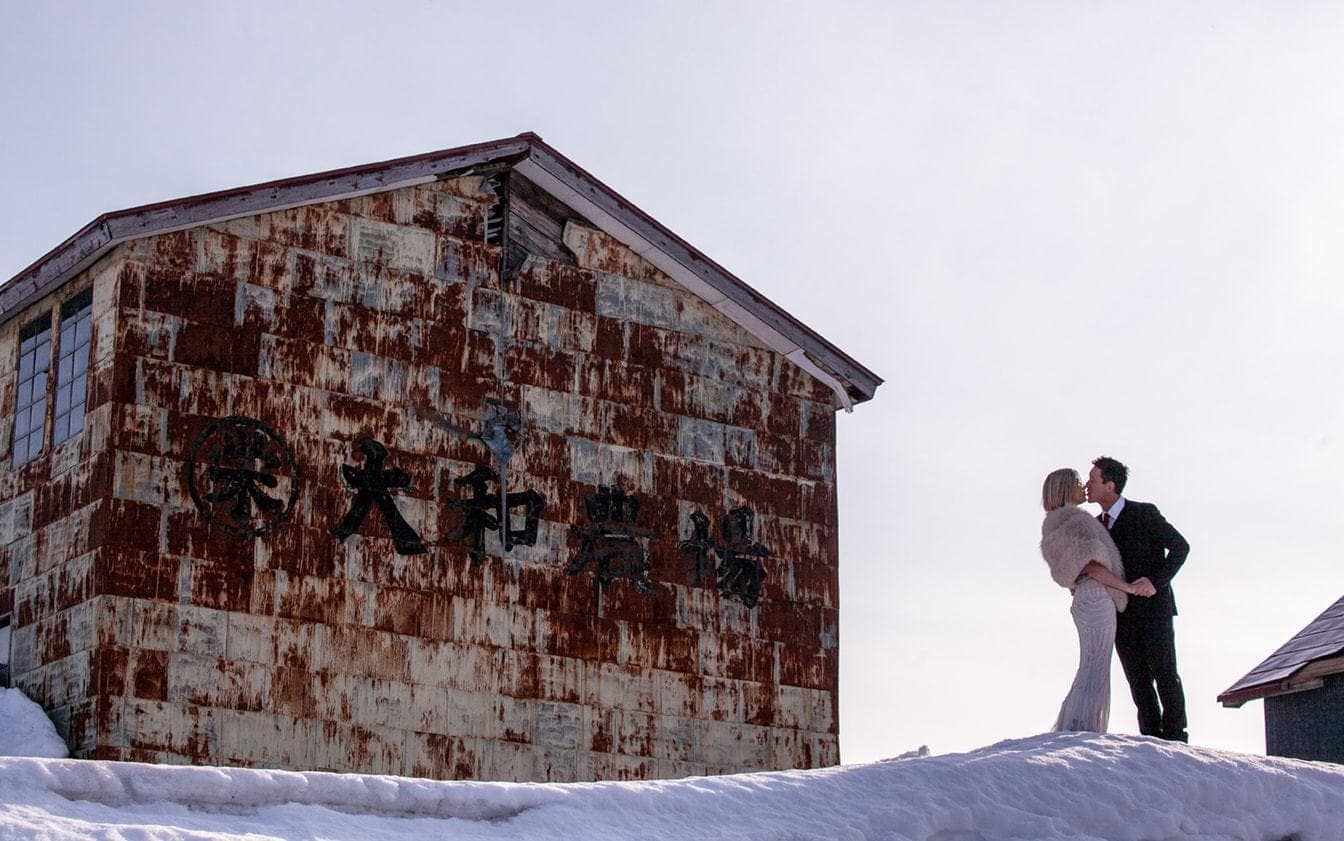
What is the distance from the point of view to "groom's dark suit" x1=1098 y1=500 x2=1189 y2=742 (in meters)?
11.8

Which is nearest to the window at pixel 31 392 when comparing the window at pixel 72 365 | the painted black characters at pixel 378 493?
the window at pixel 72 365

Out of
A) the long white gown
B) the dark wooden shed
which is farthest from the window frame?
the dark wooden shed

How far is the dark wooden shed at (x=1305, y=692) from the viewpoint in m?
19.6

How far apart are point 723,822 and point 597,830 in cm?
73

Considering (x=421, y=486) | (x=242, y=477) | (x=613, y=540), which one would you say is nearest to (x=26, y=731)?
(x=242, y=477)

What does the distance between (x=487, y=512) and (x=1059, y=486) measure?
19.6ft

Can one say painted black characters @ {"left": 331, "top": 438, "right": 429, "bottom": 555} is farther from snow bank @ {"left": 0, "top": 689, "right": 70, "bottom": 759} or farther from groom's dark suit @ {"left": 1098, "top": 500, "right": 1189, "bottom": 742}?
groom's dark suit @ {"left": 1098, "top": 500, "right": 1189, "bottom": 742}

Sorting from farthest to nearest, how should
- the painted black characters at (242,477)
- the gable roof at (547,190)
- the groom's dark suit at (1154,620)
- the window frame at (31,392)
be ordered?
the window frame at (31,392) → the gable roof at (547,190) → the painted black characters at (242,477) → the groom's dark suit at (1154,620)

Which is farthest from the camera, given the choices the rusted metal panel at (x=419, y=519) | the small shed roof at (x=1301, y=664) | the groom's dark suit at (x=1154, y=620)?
the small shed roof at (x=1301, y=664)

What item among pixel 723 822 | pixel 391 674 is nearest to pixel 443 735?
pixel 391 674

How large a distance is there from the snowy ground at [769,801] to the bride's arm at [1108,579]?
1.07 meters

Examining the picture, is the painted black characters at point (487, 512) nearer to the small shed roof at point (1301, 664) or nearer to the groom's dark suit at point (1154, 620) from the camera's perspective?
the groom's dark suit at point (1154, 620)

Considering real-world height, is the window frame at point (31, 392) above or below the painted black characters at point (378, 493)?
above

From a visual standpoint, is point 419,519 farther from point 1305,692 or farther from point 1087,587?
point 1305,692
